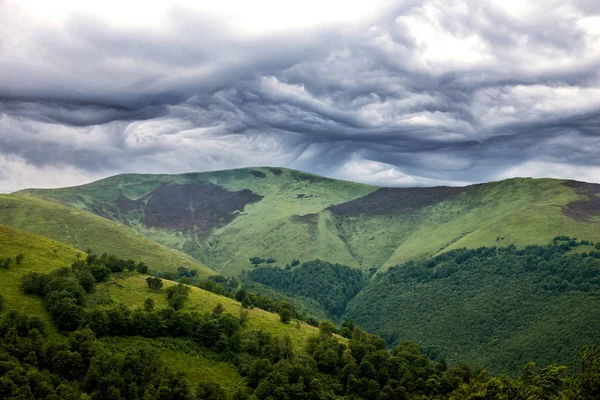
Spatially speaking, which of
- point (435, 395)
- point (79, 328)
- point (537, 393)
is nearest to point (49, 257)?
point (79, 328)

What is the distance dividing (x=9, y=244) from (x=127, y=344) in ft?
227

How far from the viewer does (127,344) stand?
13625 cm

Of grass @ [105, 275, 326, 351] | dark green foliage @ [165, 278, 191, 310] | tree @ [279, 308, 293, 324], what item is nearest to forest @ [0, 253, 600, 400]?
dark green foliage @ [165, 278, 191, 310]

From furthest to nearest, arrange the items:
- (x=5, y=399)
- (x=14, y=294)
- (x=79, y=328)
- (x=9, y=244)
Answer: (x=9, y=244) < (x=14, y=294) < (x=79, y=328) < (x=5, y=399)

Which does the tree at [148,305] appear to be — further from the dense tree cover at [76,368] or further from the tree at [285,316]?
the tree at [285,316]

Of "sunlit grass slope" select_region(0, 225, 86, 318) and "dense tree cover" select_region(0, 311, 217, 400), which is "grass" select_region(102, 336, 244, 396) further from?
Result: "sunlit grass slope" select_region(0, 225, 86, 318)

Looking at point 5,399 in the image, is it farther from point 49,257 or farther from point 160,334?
point 49,257

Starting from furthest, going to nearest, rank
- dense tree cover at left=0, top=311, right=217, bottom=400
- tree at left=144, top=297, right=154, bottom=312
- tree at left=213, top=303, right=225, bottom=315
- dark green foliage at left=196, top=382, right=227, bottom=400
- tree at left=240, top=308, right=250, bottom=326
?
tree at left=213, top=303, right=225, bottom=315 → tree at left=240, top=308, right=250, bottom=326 → tree at left=144, top=297, right=154, bottom=312 → dark green foliage at left=196, top=382, right=227, bottom=400 → dense tree cover at left=0, top=311, right=217, bottom=400

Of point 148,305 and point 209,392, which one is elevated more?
point 148,305

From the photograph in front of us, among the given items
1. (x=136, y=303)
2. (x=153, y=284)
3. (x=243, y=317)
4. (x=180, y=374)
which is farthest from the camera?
(x=153, y=284)

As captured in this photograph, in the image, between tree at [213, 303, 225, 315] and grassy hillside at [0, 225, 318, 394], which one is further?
tree at [213, 303, 225, 315]

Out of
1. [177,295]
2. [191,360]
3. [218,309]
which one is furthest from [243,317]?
[191,360]

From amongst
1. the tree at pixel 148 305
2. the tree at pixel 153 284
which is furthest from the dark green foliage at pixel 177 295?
the tree at pixel 148 305

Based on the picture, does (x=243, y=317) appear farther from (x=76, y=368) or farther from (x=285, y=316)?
(x=76, y=368)
